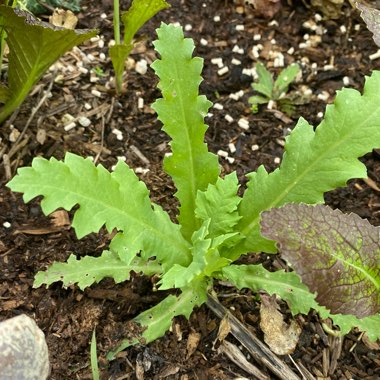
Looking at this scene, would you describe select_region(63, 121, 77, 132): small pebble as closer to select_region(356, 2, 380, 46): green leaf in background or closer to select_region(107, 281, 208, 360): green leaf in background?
select_region(107, 281, 208, 360): green leaf in background

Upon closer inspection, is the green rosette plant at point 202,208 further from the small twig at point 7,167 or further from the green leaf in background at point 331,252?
the small twig at point 7,167

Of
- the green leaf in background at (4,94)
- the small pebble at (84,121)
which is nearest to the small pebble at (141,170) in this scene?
the small pebble at (84,121)

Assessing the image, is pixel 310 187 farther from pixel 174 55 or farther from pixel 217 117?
pixel 217 117

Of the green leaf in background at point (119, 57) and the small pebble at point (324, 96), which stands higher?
the green leaf in background at point (119, 57)

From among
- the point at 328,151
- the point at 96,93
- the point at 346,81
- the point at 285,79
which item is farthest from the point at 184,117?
the point at 346,81

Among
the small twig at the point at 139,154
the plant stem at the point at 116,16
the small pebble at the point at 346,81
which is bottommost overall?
the small twig at the point at 139,154

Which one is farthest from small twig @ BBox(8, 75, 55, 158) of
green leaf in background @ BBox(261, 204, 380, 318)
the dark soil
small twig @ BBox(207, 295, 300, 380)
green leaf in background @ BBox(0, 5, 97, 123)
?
green leaf in background @ BBox(261, 204, 380, 318)
